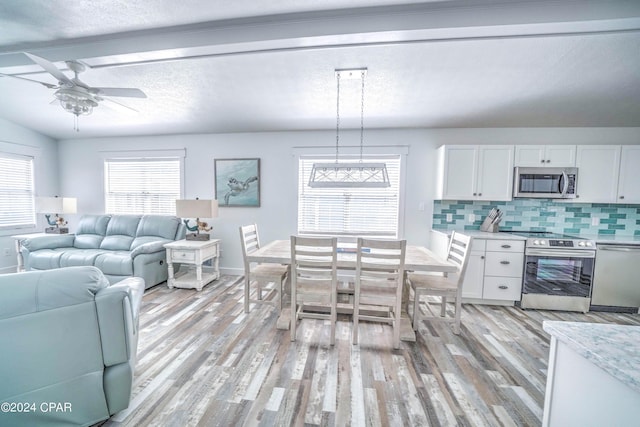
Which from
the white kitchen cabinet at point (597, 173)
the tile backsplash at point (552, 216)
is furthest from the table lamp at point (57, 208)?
the white kitchen cabinet at point (597, 173)

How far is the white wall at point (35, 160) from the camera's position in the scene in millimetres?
3820

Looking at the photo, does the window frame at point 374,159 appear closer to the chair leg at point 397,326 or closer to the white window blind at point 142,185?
the chair leg at point 397,326

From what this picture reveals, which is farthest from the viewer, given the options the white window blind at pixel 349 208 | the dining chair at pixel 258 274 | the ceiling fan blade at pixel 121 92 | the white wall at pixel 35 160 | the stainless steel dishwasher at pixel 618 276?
the white wall at pixel 35 160

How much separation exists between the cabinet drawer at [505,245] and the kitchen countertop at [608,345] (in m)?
2.31

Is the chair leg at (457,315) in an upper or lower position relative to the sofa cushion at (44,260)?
lower

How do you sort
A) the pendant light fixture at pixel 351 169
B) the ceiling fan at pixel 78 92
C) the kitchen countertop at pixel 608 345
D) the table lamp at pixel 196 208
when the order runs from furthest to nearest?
the table lamp at pixel 196 208, the pendant light fixture at pixel 351 169, the ceiling fan at pixel 78 92, the kitchen countertop at pixel 608 345

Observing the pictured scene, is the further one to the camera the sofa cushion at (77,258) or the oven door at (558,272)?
the sofa cushion at (77,258)

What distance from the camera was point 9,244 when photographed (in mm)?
3893

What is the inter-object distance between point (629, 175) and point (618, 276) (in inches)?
50.5

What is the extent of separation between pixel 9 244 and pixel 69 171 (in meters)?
1.45

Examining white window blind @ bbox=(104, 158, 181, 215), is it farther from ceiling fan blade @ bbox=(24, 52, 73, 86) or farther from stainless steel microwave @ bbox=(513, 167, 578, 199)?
stainless steel microwave @ bbox=(513, 167, 578, 199)

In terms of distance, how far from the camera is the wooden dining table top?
2102 mm

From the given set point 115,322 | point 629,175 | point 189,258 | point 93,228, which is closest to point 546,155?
point 629,175

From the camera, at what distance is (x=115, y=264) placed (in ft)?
10.3
